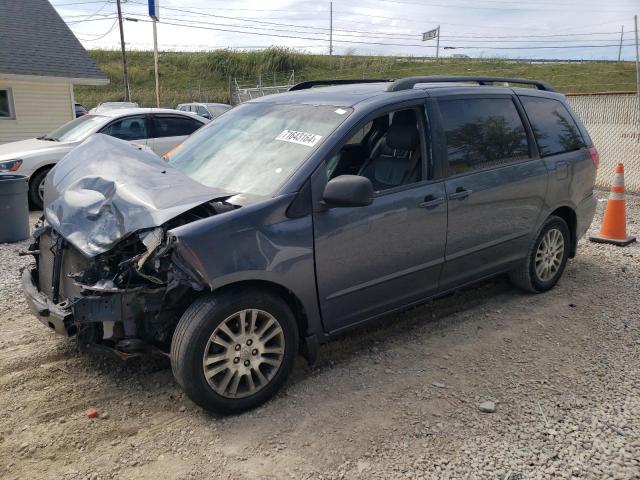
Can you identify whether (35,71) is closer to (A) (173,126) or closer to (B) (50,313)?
(A) (173,126)

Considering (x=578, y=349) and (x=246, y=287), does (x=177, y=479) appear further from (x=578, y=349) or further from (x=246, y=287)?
(x=578, y=349)

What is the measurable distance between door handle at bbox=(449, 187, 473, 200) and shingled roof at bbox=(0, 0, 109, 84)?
16.1 m

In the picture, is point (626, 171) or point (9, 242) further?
point (626, 171)

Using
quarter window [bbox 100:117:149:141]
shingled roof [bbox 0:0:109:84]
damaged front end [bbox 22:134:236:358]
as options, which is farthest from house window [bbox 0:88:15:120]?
damaged front end [bbox 22:134:236:358]

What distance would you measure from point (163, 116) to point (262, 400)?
787 cm

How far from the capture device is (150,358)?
12.8 feet

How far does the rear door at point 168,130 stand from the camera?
32.6ft

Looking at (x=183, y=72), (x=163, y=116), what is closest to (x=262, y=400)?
(x=163, y=116)

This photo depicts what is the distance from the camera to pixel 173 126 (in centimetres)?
1016

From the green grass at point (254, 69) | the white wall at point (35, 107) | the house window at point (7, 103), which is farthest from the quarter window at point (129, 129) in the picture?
the green grass at point (254, 69)

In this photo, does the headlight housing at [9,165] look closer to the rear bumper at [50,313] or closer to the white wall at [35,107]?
the rear bumper at [50,313]

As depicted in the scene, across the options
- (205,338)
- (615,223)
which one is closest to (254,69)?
(615,223)

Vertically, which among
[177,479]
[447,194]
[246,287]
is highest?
[447,194]

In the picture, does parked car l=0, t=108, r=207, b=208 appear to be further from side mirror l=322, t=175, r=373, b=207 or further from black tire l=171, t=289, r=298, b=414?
black tire l=171, t=289, r=298, b=414
